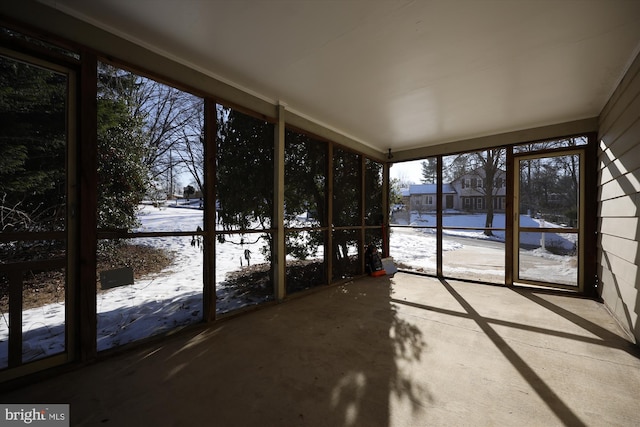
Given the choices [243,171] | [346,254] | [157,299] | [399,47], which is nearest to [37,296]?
[157,299]

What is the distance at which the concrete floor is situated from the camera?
1457 millimetres

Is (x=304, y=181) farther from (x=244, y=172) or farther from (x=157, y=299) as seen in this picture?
(x=157, y=299)

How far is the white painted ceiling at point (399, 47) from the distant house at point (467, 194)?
4.67ft

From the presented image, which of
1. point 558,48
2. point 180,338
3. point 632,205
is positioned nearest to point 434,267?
A: point 632,205

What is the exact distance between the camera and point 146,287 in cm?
229

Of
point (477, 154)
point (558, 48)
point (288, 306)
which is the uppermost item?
point (558, 48)

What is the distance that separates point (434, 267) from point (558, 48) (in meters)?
4.11

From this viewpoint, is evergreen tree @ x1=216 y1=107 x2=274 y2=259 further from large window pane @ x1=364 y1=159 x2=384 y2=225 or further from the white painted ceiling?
large window pane @ x1=364 y1=159 x2=384 y2=225

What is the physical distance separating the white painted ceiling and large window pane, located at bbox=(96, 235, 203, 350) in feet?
5.87

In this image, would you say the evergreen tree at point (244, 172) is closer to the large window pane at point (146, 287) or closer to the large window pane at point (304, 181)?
the large window pane at point (304, 181)

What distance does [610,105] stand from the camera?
3090 mm

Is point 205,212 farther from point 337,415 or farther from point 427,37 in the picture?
point 427,37

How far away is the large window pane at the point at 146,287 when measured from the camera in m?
2.08

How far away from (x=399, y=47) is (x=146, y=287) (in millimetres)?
3119
